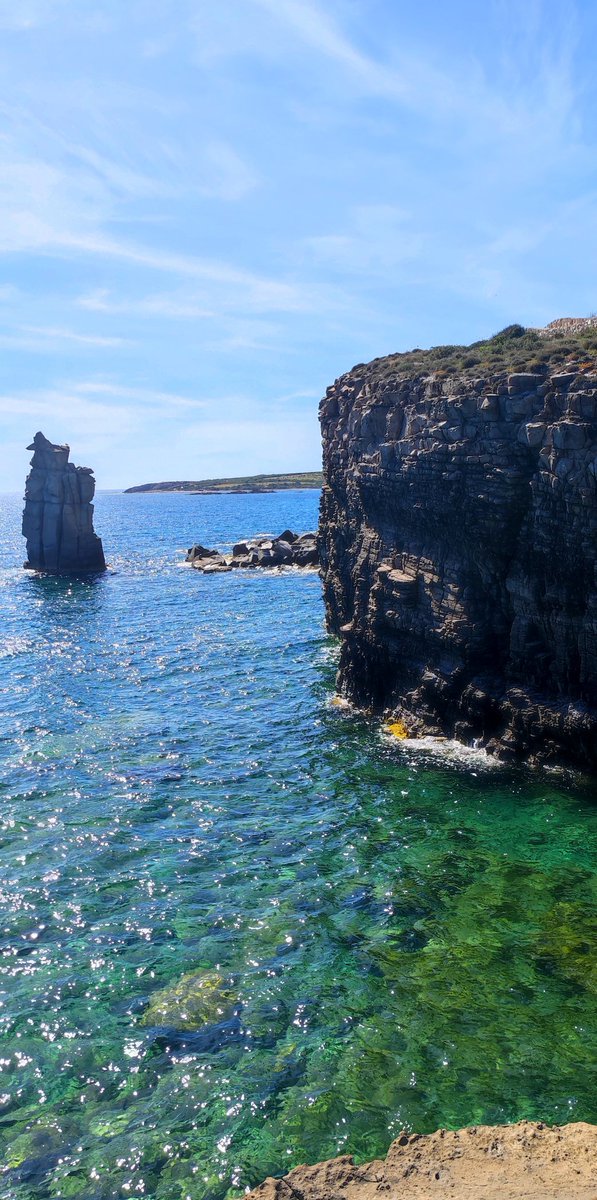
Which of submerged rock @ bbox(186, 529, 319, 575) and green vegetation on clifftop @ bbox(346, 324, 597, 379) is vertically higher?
green vegetation on clifftop @ bbox(346, 324, 597, 379)

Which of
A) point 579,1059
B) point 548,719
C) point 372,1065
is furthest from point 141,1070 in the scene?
point 548,719

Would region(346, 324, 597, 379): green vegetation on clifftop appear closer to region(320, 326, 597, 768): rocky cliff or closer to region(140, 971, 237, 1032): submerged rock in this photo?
region(320, 326, 597, 768): rocky cliff

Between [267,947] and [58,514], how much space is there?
286ft

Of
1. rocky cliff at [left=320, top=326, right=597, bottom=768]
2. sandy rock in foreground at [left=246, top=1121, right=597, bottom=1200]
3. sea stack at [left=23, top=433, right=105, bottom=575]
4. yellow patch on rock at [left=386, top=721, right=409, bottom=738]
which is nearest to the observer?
sandy rock in foreground at [left=246, top=1121, right=597, bottom=1200]

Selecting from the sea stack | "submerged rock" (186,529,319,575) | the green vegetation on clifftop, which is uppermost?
the green vegetation on clifftop

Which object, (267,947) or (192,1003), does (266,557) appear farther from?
(192,1003)

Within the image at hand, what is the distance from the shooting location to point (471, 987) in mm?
19828

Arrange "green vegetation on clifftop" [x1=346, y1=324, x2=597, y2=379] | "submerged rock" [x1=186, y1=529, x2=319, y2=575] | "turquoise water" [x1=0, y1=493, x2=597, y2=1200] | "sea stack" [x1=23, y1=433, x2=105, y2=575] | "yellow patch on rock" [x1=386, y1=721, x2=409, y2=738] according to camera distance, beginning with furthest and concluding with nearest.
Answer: "submerged rock" [x1=186, y1=529, x2=319, y2=575] → "sea stack" [x1=23, y1=433, x2=105, y2=575] → "yellow patch on rock" [x1=386, y1=721, x2=409, y2=738] → "green vegetation on clifftop" [x1=346, y1=324, x2=597, y2=379] → "turquoise water" [x1=0, y1=493, x2=597, y2=1200]

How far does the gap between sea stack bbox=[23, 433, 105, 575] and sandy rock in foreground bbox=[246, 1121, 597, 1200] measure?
9082cm

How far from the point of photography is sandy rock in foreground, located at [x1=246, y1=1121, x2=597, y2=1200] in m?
13.1

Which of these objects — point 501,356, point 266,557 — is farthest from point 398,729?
point 266,557

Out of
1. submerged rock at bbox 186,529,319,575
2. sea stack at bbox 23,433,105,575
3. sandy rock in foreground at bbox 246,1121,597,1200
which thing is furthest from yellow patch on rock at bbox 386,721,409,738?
sea stack at bbox 23,433,105,575

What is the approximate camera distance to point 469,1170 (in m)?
13.9

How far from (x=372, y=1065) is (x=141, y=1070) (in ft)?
17.6
